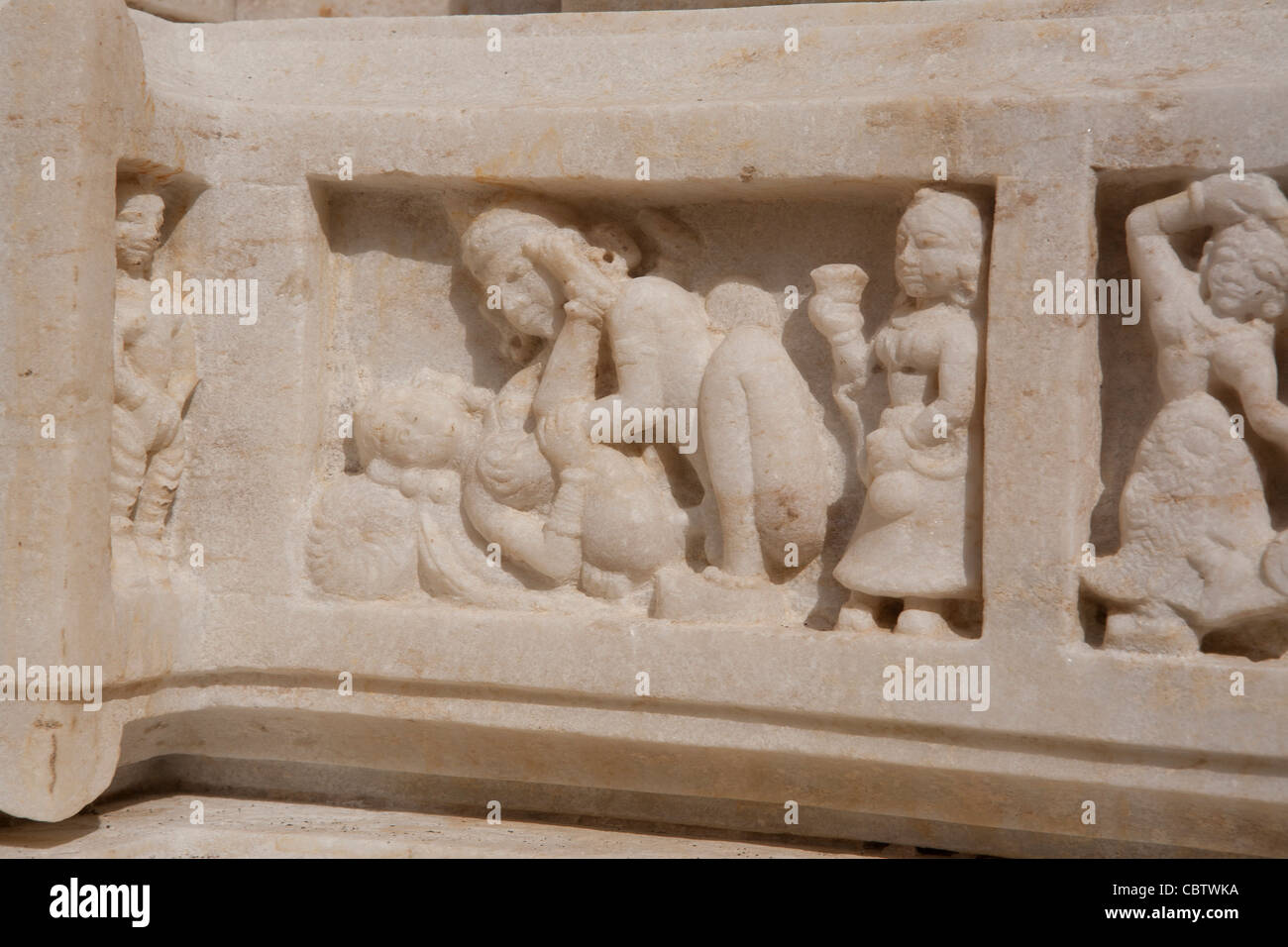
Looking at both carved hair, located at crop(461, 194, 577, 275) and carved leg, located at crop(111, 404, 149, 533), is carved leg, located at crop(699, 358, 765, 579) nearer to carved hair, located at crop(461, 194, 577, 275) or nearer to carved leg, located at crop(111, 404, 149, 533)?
carved hair, located at crop(461, 194, 577, 275)

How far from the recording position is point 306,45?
4016mm

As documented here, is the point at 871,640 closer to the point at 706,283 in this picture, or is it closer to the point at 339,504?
the point at 706,283

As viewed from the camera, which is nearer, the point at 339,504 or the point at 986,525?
the point at 986,525

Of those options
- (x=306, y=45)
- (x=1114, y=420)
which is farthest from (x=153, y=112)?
(x=1114, y=420)

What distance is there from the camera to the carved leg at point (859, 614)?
354 centimetres

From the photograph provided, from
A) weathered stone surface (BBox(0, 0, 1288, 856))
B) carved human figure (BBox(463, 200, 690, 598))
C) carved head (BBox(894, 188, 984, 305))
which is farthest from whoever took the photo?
carved human figure (BBox(463, 200, 690, 598))

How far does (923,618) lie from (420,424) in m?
1.28

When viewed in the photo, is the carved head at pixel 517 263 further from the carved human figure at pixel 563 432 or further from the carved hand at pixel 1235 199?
the carved hand at pixel 1235 199

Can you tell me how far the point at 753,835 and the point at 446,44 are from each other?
2.07 metres

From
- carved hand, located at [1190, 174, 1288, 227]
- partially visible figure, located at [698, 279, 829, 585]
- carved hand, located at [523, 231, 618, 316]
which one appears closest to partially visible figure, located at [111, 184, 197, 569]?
carved hand, located at [523, 231, 618, 316]

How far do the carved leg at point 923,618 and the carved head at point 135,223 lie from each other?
6.45ft

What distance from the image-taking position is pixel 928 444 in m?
3.51

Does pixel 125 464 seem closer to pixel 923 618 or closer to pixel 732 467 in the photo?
pixel 732 467

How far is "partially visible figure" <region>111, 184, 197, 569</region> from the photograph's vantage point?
3752mm
